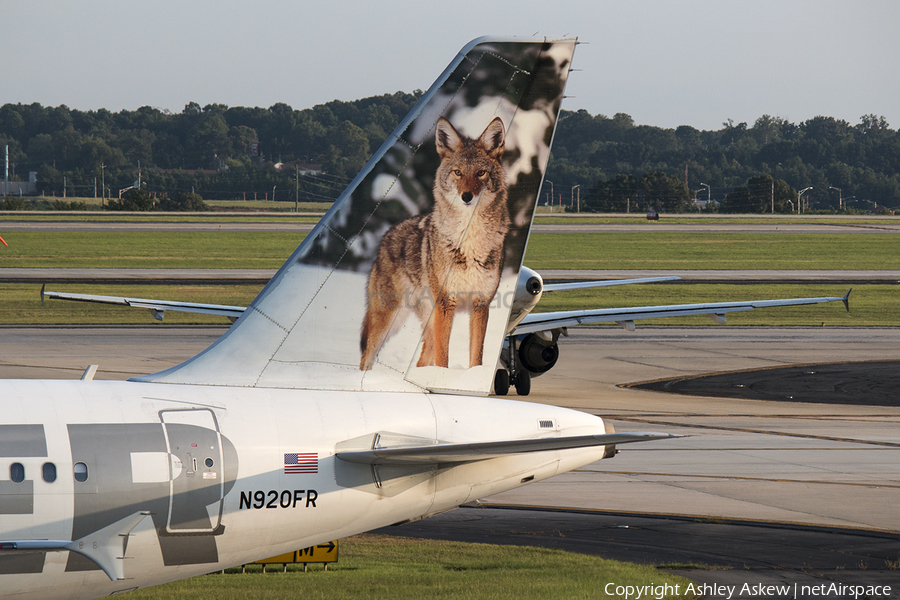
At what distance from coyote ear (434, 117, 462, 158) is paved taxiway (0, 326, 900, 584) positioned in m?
8.64

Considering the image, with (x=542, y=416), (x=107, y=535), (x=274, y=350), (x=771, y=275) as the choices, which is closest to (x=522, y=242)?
(x=542, y=416)

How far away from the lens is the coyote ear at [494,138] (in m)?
11.5

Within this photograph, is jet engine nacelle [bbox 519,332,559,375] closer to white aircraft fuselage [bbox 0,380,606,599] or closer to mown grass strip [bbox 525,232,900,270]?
white aircraft fuselage [bbox 0,380,606,599]

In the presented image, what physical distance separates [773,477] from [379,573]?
40.5ft

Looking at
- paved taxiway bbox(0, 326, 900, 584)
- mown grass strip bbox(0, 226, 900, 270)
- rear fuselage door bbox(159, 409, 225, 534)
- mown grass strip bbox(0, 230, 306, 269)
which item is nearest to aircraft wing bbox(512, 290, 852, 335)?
paved taxiway bbox(0, 326, 900, 584)

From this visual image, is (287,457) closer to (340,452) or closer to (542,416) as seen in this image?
(340,452)

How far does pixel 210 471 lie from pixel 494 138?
15.3ft

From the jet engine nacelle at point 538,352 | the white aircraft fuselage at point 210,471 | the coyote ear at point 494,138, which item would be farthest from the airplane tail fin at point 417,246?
the jet engine nacelle at point 538,352

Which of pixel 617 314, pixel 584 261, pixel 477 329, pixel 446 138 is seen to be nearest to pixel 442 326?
pixel 477 329

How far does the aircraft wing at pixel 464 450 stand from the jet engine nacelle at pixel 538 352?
26.3m

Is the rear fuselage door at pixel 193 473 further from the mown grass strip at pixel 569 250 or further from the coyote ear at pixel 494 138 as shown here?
the mown grass strip at pixel 569 250

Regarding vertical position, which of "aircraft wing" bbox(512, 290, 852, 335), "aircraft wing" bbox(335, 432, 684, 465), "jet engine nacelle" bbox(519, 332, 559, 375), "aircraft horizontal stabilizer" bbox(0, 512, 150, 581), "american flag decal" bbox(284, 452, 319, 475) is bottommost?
"jet engine nacelle" bbox(519, 332, 559, 375)

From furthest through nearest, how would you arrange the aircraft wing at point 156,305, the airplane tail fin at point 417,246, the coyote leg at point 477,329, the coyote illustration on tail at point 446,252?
the aircraft wing at point 156,305 < the coyote leg at point 477,329 < the coyote illustration on tail at point 446,252 < the airplane tail fin at point 417,246

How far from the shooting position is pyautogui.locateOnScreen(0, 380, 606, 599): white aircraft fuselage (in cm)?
950
